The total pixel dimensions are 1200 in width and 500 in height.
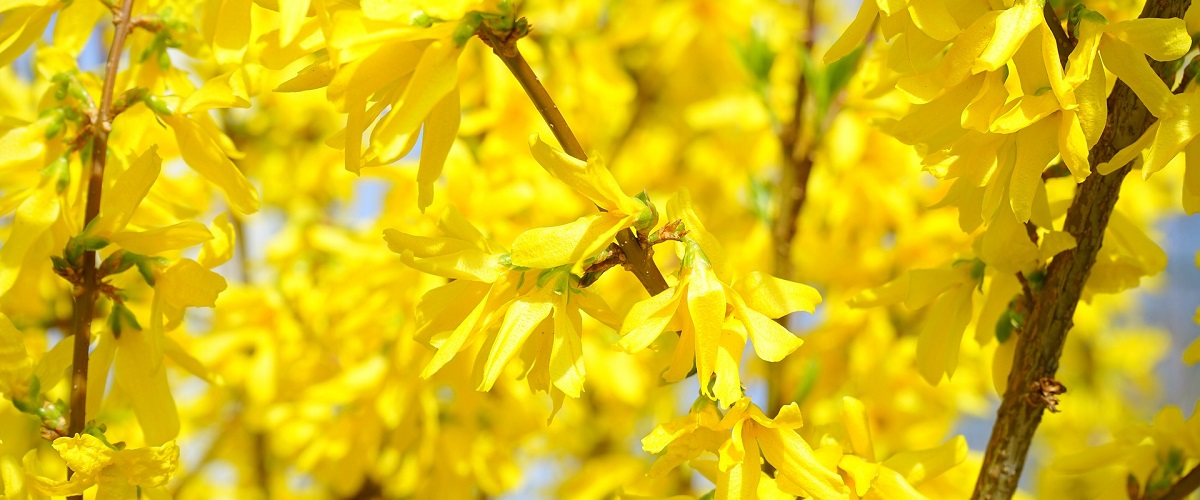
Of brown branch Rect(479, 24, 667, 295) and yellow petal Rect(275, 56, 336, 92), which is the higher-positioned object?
yellow petal Rect(275, 56, 336, 92)

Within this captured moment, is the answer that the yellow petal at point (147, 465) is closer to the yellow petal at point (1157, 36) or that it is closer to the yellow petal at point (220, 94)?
the yellow petal at point (220, 94)

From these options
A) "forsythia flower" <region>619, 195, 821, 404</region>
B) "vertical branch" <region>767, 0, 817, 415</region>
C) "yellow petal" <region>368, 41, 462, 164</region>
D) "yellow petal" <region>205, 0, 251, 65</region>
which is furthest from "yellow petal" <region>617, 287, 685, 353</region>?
"vertical branch" <region>767, 0, 817, 415</region>

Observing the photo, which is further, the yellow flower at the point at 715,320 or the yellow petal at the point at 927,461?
the yellow petal at the point at 927,461

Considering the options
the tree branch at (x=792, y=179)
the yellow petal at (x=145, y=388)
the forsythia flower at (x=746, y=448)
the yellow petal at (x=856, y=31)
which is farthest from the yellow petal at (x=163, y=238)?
the tree branch at (x=792, y=179)

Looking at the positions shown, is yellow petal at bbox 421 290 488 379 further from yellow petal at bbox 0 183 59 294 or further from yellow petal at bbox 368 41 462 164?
yellow petal at bbox 0 183 59 294

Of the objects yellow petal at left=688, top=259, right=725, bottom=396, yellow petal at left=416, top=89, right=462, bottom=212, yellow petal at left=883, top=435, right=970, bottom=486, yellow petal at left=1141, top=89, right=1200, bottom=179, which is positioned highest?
yellow petal at left=416, top=89, right=462, bottom=212

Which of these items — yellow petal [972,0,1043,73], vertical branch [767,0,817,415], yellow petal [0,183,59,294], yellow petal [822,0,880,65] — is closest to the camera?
yellow petal [972,0,1043,73]

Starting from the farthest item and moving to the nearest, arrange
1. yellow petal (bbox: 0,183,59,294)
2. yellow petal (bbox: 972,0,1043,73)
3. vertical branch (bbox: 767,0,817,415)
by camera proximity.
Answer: vertical branch (bbox: 767,0,817,415) → yellow petal (bbox: 0,183,59,294) → yellow petal (bbox: 972,0,1043,73)
